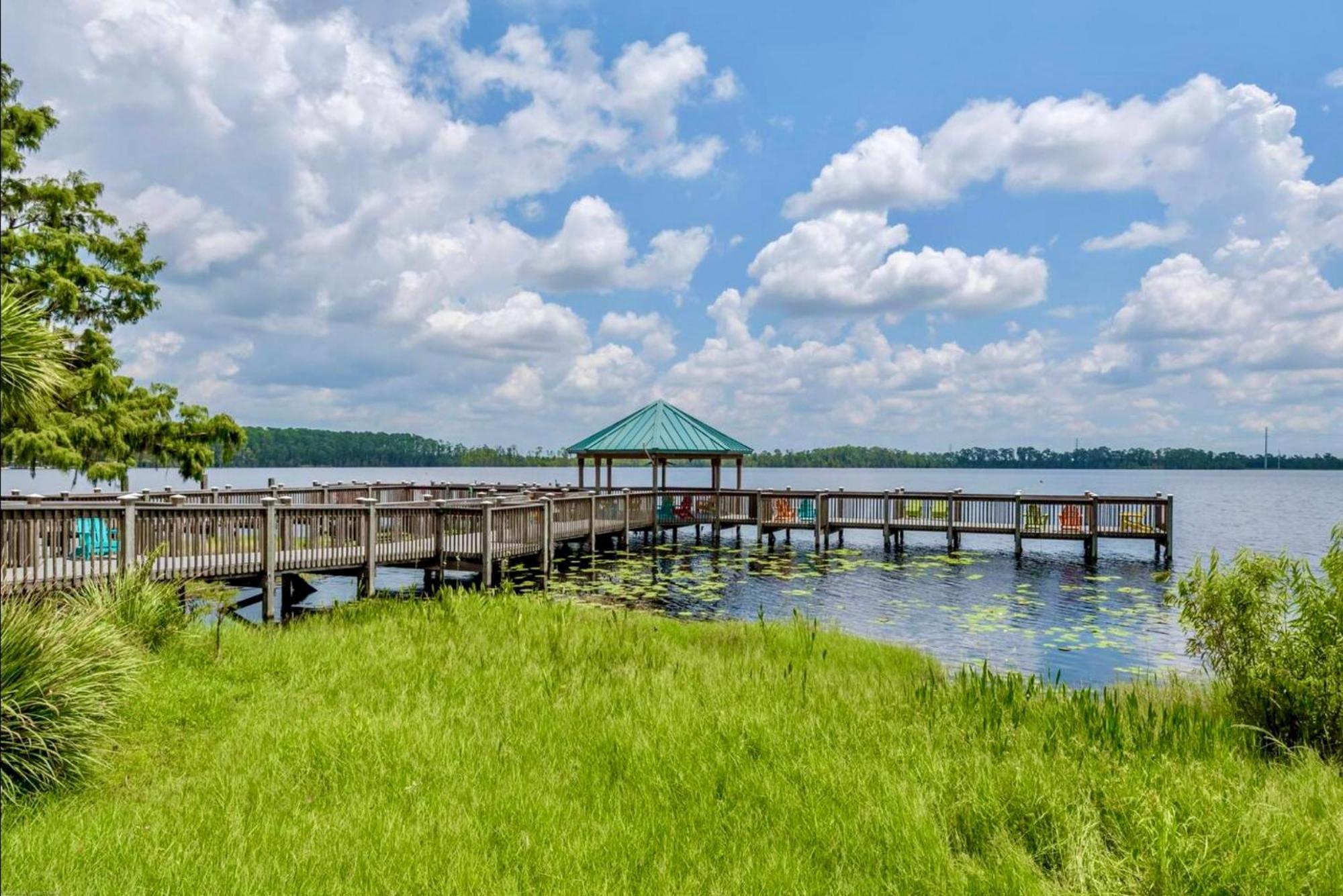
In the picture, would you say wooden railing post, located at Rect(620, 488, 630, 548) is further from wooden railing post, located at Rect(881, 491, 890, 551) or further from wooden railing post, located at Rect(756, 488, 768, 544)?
wooden railing post, located at Rect(881, 491, 890, 551)

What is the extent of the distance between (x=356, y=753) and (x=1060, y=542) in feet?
102

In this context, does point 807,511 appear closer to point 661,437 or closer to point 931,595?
point 661,437

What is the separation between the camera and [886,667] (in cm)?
1070

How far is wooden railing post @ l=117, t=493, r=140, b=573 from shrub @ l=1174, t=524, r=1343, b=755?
15.2m

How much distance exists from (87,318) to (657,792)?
26.4m

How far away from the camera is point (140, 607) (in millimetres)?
8836

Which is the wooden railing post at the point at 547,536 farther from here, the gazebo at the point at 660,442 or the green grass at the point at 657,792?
the green grass at the point at 657,792

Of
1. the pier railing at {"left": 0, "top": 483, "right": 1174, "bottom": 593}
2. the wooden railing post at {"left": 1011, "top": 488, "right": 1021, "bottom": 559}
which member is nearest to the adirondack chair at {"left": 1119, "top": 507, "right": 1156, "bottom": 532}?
the pier railing at {"left": 0, "top": 483, "right": 1174, "bottom": 593}

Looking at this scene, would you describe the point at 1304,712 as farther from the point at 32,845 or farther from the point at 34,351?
the point at 34,351

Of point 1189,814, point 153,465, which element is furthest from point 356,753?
point 153,465

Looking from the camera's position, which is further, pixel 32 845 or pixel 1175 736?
pixel 1175 736

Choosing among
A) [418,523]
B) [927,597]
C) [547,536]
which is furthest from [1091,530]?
[418,523]

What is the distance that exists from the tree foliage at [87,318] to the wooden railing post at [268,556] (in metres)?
6.27

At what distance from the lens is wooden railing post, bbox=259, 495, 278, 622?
559 inches
